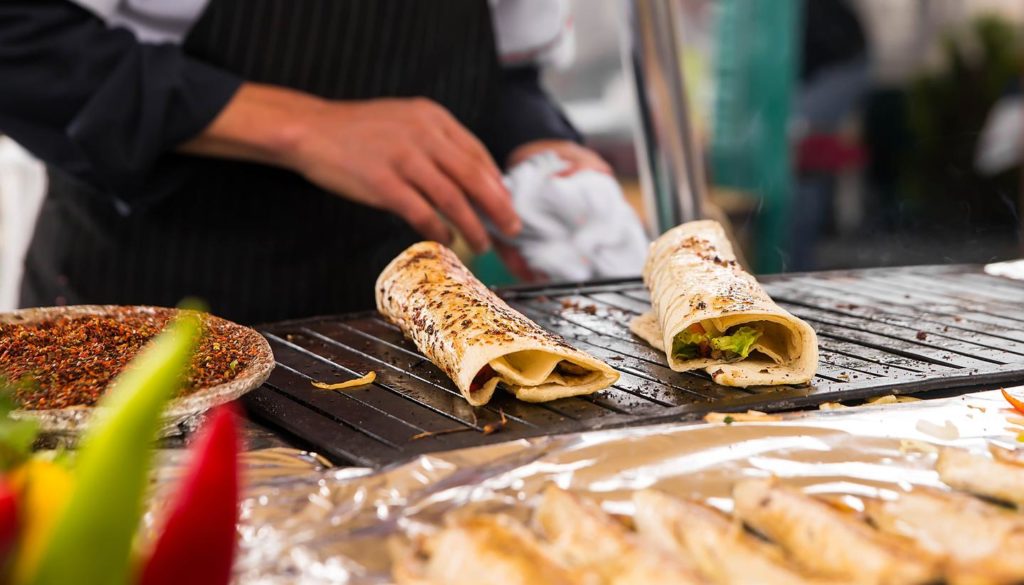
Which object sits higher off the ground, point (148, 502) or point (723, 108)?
point (723, 108)

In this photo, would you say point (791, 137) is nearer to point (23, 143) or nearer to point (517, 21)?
point (517, 21)

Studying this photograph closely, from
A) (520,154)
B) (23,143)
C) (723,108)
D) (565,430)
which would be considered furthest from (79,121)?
(723,108)

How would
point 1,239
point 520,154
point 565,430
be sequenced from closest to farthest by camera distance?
1. point 565,430
2. point 520,154
3. point 1,239

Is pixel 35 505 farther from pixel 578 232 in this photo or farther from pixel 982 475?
pixel 578 232

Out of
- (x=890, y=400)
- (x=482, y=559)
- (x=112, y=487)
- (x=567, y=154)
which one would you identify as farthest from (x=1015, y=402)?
(x=567, y=154)

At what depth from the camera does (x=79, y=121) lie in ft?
9.96

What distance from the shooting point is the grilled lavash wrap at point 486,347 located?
207 cm

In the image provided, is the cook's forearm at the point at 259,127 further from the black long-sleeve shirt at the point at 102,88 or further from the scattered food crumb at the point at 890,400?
the scattered food crumb at the point at 890,400

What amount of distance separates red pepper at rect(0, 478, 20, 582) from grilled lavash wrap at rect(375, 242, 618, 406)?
109 centimetres

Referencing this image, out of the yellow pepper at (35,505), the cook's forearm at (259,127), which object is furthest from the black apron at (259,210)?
the yellow pepper at (35,505)

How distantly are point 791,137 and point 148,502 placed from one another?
541 centimetres

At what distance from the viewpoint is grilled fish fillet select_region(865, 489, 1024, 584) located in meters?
1.29

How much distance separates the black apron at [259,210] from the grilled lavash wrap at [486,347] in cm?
114

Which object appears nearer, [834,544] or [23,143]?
[834,544]
